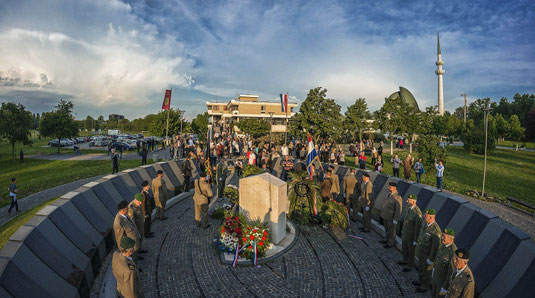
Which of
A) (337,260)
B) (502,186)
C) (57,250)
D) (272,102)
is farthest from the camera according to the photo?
(272,102)

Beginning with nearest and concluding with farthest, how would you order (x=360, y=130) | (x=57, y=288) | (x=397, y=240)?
(x=57, y=288) < (x=397, y=240) < (x=360, y=130)

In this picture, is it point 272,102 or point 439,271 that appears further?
point 272,102

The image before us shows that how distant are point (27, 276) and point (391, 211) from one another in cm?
869

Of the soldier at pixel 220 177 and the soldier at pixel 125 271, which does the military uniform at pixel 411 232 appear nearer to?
the soldier at pixel 125 271

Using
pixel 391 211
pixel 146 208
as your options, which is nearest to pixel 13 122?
pixel 146 208

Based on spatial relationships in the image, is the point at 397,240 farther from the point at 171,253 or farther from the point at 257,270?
the point at 171,253

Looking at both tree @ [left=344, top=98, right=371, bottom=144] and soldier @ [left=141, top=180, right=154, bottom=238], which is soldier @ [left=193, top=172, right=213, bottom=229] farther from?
tree @ [left=344, top=98, right=371, bottom=144]

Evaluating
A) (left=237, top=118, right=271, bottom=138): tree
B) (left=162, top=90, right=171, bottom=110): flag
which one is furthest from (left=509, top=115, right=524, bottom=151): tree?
(left=162, top=90, right=171, bottom=110): flag

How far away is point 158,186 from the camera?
10078 millimetres

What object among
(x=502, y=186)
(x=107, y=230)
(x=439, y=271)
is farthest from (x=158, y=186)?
(x=502, y=186)

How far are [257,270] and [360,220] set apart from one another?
5.34m

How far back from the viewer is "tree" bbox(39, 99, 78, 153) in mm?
39156

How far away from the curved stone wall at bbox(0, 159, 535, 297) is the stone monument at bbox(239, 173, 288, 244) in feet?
14.2

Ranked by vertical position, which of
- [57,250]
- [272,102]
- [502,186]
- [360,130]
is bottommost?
[502,186]
